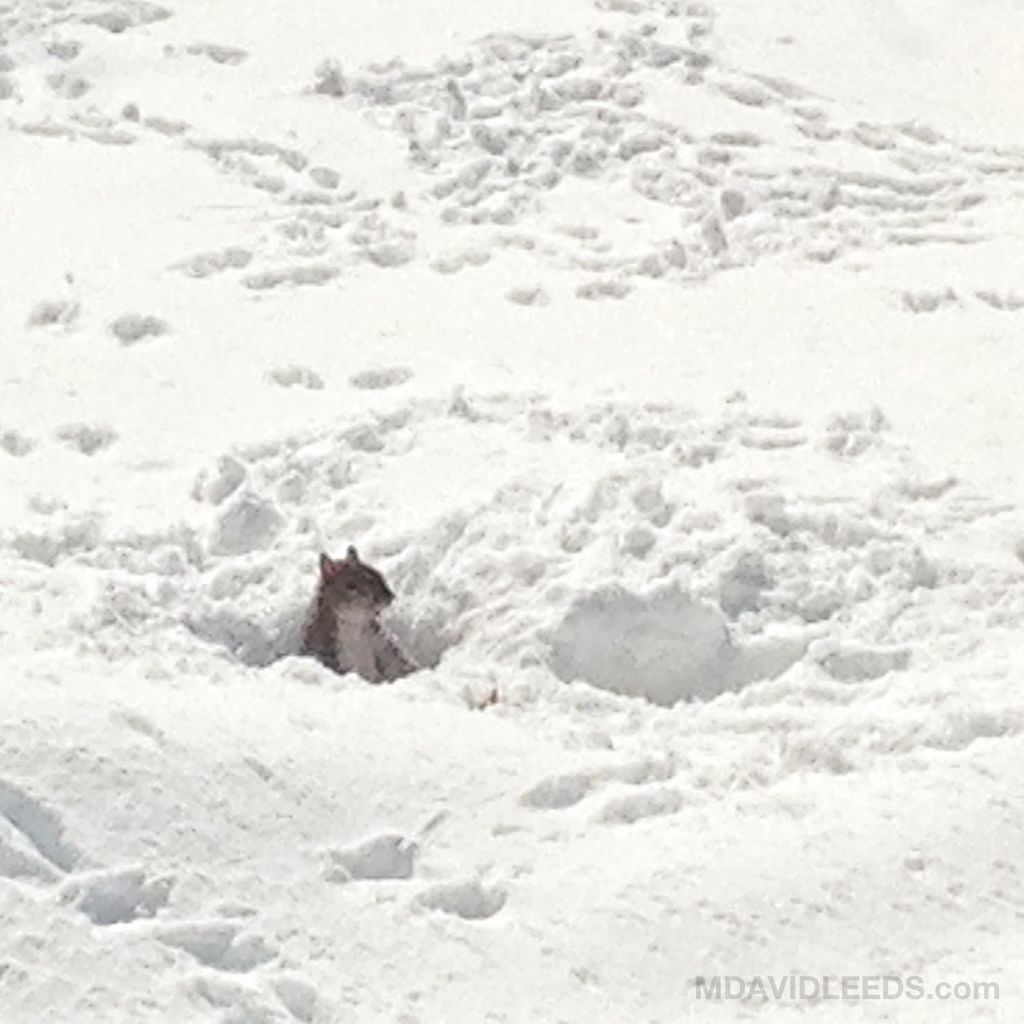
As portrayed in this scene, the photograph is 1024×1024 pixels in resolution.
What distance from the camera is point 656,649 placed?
6094 millimetres

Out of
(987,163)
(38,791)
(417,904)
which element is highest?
(38,791)

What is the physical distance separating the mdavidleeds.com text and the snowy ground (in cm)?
3

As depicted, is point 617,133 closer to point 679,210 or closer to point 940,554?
point 679,210

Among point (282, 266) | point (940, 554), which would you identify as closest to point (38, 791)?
point (940, 554)

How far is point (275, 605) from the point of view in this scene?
624 centimetres

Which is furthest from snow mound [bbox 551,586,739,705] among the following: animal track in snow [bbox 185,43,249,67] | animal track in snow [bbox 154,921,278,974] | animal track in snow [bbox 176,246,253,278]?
animal track in snow [bbox 185,43,249,67]

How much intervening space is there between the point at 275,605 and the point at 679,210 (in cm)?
374

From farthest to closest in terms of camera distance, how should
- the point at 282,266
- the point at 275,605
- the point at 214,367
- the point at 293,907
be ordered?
the point at 282,266 → the point at 214,367 → the point at 275,605 → the point at 293,907

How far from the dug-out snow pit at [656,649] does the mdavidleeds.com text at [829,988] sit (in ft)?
4.86

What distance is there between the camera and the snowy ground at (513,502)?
182 inches

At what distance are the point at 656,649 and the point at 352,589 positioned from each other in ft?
2.97

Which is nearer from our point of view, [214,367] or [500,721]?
[500,721]

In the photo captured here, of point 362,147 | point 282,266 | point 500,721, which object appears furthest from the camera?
point 362,147

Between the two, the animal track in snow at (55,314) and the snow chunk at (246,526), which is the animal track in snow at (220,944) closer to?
the snow chunk at (246,526)
